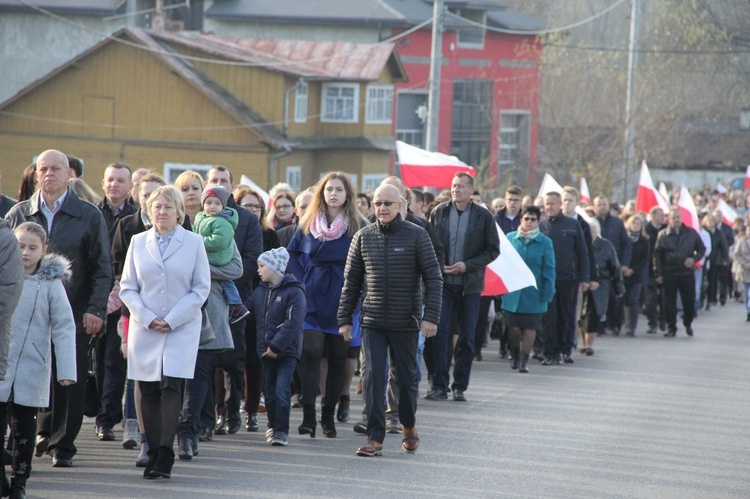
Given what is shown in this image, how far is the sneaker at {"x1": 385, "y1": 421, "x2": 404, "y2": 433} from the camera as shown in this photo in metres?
10.2

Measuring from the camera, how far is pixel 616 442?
1016 centimetres

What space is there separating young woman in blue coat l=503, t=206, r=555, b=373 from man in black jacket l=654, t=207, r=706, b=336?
5.69 meters

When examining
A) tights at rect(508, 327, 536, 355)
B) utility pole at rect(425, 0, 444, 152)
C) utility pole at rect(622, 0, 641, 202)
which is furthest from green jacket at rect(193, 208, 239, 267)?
utility pole at rect(622, 0, 641, 202)

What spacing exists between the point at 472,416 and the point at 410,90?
4053cm

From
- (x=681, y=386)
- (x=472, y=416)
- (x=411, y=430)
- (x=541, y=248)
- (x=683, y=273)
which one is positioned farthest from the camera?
(x=683, y=273)

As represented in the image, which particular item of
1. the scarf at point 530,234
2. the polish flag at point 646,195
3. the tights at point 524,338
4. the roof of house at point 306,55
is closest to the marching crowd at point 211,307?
the tights at point 524,338

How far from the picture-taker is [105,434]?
9.34m

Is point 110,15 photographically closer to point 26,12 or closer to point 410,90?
point 26,12

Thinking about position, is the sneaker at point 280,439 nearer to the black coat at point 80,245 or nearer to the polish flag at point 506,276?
the black coat at point 80,245

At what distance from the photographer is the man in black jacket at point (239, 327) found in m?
9.75

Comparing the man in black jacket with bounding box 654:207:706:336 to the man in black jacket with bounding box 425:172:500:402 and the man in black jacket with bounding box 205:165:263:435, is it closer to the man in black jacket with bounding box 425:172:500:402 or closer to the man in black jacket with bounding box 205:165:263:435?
the man in black jacket with bounding box 425:172:500:402

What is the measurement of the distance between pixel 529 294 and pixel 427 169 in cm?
280

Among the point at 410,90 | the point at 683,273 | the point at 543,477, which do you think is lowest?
the point at 543,477

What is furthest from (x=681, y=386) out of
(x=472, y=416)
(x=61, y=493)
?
(x=61, y=493)
